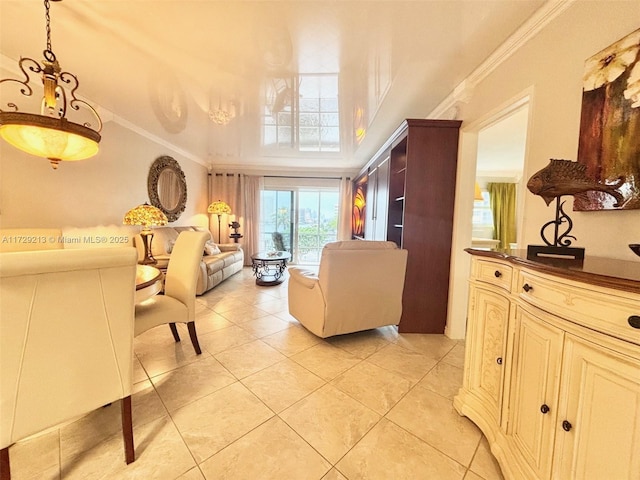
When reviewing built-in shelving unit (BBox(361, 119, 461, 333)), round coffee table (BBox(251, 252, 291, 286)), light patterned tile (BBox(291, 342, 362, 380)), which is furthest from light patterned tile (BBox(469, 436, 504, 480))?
round coffee table (BBox(251, 252, 291, 286))

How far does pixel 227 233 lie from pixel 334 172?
3.07 meters

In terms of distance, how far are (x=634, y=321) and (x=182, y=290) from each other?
97.7 inches

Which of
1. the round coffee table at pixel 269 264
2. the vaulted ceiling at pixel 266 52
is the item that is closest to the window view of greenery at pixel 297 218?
the round coffee table at pixel 269 264

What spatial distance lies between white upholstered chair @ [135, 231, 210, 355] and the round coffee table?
202cm

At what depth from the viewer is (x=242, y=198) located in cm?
605

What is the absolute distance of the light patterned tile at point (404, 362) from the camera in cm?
197

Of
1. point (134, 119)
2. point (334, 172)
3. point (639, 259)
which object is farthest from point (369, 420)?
point (334, 172)

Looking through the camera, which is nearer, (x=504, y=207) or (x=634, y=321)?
(x=634, y=321)

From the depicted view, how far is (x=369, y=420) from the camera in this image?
4.91 ft

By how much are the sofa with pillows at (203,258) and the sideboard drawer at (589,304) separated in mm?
3726

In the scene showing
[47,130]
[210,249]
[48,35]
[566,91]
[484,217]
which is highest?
[48,35]

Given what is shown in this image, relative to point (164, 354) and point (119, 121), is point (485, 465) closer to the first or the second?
point (164, 354)

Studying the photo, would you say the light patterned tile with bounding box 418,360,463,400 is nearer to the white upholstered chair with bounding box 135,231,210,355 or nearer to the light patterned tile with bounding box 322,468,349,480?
the light patterned tile with bounding box 322,468,349,480

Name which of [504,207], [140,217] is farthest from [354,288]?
[504,207]
